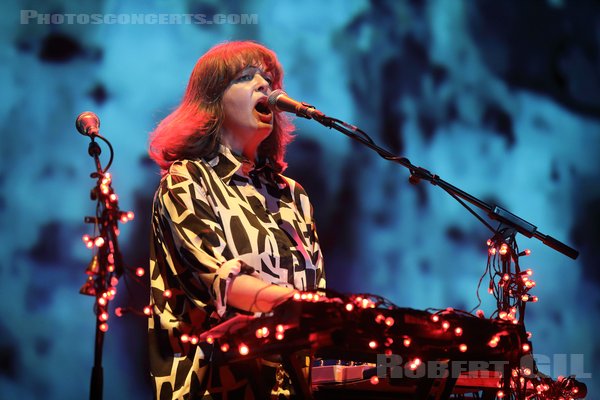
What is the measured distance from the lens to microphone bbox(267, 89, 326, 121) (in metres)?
2.59

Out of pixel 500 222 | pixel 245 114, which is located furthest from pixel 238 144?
pixel 500 222

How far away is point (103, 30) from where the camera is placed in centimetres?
363

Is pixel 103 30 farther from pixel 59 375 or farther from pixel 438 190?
pixel 438 190

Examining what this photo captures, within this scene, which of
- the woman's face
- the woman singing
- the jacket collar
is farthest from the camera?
the woman's face

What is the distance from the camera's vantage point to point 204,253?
7.32 ft

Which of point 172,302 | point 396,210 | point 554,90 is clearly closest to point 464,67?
point 554,90

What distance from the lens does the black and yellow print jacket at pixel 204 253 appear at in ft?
7.43

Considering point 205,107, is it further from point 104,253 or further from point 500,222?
point 500,222

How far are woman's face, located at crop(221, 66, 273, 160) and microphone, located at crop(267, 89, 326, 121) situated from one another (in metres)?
0.11

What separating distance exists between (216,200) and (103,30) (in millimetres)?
1523

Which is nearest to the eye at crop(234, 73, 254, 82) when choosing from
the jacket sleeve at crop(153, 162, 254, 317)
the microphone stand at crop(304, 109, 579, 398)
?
the microphone stand at crop(304, 109, 579, 398)

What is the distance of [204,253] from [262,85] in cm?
88

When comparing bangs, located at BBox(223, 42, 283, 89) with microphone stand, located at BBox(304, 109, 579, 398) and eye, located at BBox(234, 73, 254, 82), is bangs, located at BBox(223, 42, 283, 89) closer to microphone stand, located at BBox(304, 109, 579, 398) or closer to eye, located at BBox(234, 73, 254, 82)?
eye, located at BBox(234, 73, 254, 82)

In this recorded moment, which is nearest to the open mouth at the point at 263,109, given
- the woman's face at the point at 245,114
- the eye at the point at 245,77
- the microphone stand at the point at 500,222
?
the woman's face at the point at 245,114
